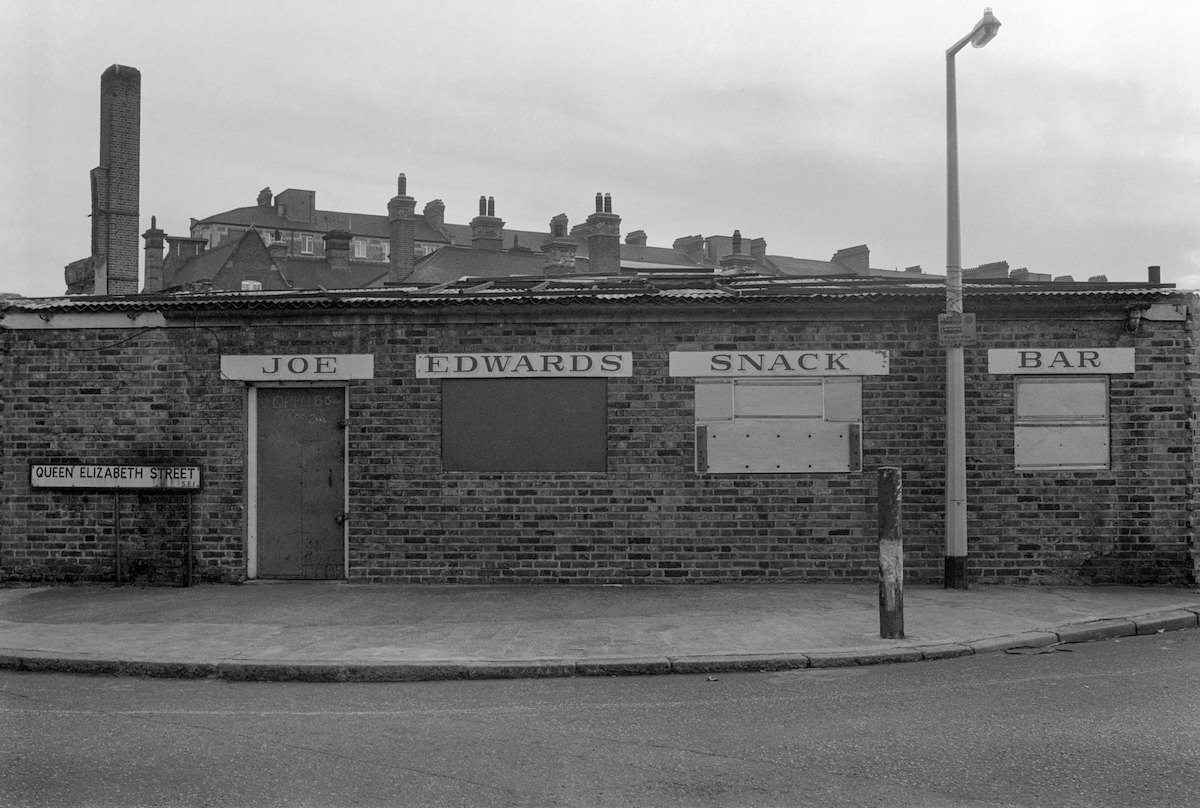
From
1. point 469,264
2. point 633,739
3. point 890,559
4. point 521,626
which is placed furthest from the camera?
point 469,264

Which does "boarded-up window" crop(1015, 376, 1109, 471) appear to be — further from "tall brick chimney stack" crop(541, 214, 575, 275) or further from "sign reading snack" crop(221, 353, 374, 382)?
"tall brick chimney stack" crop(541, 214, 575, 275)

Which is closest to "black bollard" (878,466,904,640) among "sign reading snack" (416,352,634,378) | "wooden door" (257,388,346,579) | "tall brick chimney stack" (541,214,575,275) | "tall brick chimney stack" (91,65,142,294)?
"sign reading snack" (416,352,634,378)

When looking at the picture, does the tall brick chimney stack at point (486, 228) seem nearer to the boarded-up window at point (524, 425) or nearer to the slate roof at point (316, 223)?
the slate roof at point (316, 223)

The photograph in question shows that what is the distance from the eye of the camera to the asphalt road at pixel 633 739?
507 cm

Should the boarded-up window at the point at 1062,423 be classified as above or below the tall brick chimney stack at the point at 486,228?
below

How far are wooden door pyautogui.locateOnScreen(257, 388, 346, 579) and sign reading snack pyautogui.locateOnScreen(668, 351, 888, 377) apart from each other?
401 cm

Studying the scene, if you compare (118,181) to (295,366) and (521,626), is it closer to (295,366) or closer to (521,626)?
(295,366)

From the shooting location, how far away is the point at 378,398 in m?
12.1

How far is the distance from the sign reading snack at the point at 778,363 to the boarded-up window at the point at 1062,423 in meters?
1.67

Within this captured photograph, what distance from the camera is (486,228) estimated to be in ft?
234

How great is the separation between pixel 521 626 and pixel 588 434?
307cm

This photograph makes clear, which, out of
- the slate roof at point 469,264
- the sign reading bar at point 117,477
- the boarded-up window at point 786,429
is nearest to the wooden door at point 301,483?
the sign reading bar at point 117,477

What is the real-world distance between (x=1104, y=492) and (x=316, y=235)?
90344mm

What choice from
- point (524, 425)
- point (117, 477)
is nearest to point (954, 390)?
point (524, 425)
